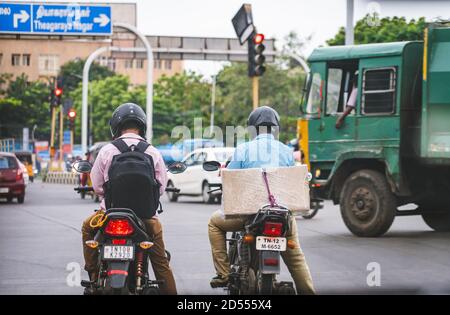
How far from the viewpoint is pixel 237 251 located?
800 centimetres

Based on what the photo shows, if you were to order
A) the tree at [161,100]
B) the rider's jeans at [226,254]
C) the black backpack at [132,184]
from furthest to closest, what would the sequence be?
the tree at [161,100] < the rider's jeans at [226,254] < the black backpack at [132,184]

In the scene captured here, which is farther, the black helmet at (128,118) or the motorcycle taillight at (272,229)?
the black helmet at (128,118)

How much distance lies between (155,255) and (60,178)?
42.9 m

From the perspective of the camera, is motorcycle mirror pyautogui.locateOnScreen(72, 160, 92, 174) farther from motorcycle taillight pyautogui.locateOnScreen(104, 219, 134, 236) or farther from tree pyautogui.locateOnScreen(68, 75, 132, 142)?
tree pyautogui.locateOnScreen(68, 75, 132, 142)

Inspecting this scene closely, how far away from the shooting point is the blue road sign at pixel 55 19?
29297 mm

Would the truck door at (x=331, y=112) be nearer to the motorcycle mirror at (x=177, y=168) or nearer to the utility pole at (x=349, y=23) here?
the utility pole at (x=349, y=23)

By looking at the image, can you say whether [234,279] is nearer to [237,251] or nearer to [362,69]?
[237,251]

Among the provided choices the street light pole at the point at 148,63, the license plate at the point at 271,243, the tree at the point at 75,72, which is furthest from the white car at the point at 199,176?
the tree at the point at 75,72

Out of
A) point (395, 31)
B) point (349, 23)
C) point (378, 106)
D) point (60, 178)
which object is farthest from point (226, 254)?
Result: point (60, 178)

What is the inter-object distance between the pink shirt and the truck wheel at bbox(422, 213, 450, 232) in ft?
33.2

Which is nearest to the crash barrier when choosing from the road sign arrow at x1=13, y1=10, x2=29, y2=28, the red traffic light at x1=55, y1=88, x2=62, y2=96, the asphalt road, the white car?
the red traffic light at x1=55, y1=88, x2=62, y2=96

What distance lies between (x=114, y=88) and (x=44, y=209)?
60.5 meters

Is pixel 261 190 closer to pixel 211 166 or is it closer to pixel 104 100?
pixel 211 166

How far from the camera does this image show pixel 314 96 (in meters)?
16.7
